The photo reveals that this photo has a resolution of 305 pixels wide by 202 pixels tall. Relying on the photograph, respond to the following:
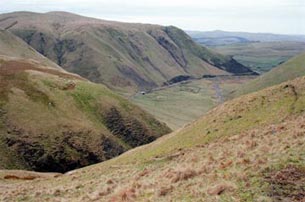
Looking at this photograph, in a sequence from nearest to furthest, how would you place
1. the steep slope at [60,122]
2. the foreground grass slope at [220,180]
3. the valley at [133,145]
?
the foreground grass slope at [220,180] < the valley at [133,145] < the steep slope at [60,122]

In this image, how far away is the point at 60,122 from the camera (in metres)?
106

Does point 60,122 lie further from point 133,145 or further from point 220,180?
point 220,180

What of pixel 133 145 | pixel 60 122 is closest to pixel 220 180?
pixel 60 122

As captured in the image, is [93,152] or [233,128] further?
[93,152]

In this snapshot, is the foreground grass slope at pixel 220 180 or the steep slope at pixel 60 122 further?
the steep slope at pixel 60 122

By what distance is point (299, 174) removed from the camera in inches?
861

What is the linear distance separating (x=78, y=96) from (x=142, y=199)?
10041 cm

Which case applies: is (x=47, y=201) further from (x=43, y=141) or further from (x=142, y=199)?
(x=43, y=141)

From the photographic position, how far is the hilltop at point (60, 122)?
93812 mm

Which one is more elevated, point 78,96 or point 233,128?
point 233,128

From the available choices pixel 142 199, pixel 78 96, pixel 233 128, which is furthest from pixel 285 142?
pixel 78 96

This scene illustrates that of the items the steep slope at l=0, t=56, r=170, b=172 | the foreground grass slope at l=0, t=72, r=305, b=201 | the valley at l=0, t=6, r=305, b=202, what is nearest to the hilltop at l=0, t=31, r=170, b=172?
the steep slope at l=0, t=56, r=170, b=172

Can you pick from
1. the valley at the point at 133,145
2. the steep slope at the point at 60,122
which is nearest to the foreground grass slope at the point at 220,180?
the valley at the point at 133,145

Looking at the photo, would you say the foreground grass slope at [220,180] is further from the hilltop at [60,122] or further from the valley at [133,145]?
the hilltop at [60,122]
